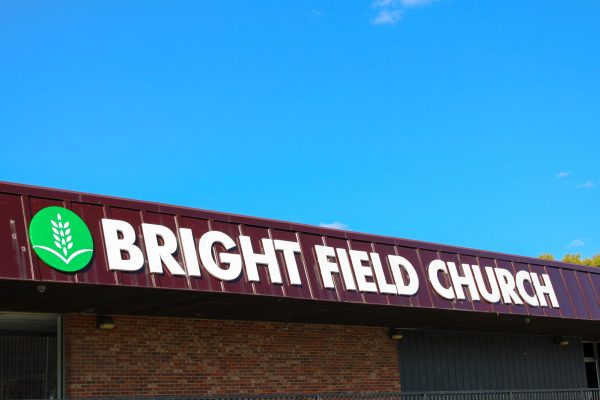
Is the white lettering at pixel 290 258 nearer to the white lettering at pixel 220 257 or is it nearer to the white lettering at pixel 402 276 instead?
the white lettering at pixel 220 257

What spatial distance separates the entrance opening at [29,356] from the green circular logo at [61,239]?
3.38 m

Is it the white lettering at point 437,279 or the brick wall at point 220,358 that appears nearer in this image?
the brick wall at point 220,358

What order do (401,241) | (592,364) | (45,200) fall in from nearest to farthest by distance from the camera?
(45,200) < (401,241) < (592,364)

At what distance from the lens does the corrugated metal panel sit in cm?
1994

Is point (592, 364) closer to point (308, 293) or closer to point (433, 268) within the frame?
point (433, 268)

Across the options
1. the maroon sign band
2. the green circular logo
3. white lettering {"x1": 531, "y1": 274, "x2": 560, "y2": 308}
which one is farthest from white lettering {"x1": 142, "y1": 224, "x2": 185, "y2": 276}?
white lettering {"x1": 531, "y1": 274, "x2": 560, "y2": 308}

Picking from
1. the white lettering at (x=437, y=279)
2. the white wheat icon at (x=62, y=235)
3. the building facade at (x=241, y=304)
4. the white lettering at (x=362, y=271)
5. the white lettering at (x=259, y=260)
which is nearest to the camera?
the white wheat icon at (x=62, y=235)

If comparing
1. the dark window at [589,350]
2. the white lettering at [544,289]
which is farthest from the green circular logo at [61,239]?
the dark window at [589,350]

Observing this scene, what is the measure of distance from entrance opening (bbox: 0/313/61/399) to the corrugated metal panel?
8.09 meters

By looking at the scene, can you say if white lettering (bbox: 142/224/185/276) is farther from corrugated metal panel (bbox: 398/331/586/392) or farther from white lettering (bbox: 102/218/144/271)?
corrugated metal panel (bbox: 398/331/586/392)

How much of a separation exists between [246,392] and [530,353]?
9.25 m

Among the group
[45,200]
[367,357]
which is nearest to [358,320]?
[367,357]

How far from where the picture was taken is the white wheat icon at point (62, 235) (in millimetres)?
11461

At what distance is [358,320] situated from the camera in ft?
58.2
